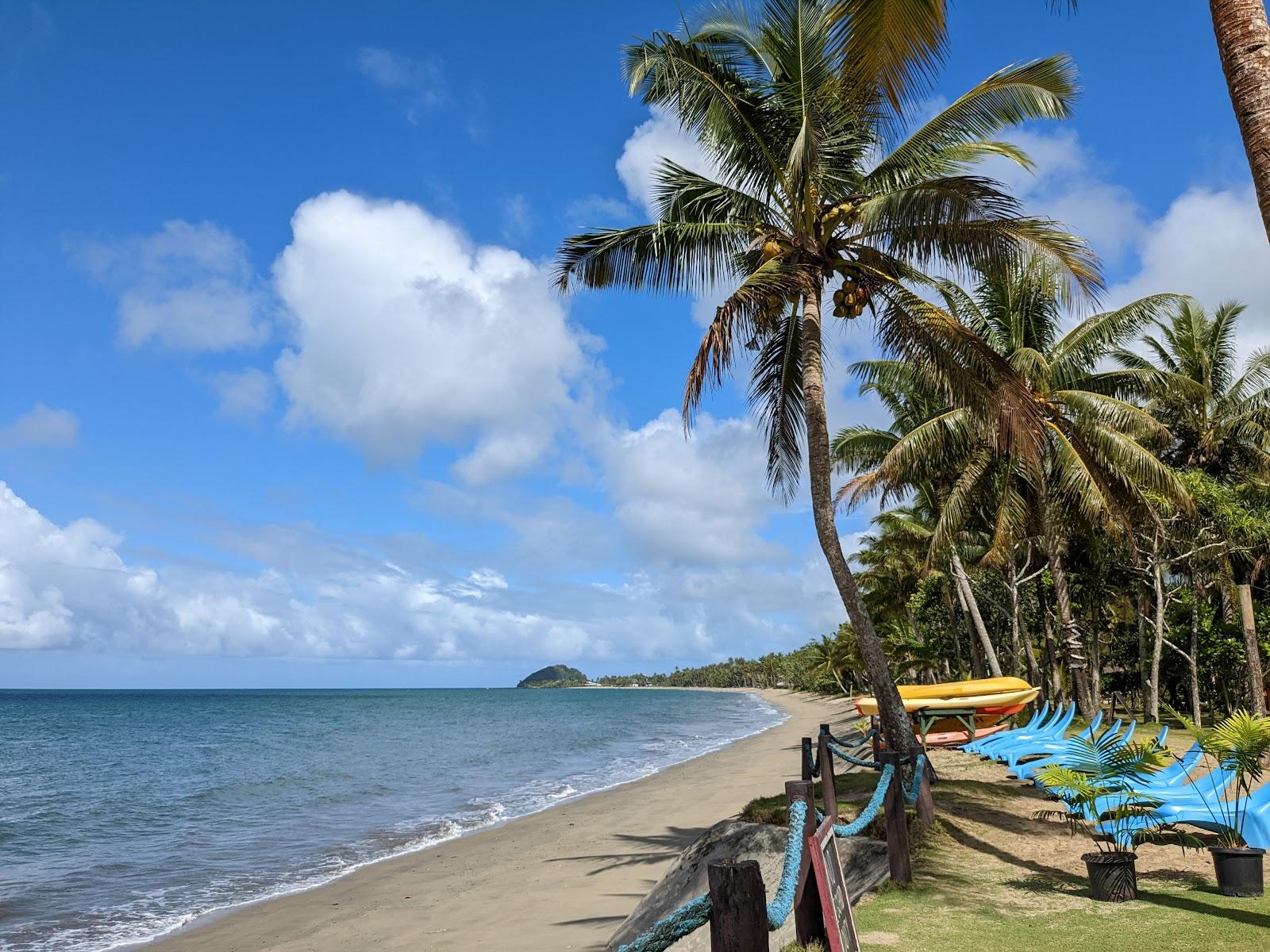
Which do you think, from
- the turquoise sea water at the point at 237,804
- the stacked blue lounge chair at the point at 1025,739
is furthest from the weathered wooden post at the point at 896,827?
the turquoise sea water at the point at 237,804

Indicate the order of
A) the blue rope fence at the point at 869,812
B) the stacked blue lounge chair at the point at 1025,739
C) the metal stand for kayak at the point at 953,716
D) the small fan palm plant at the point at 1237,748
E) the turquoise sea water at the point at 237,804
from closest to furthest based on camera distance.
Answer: the blue rope fence at the point at 869,812 → the small fan palm plant at the point at 1237,748 → the turquoise sea water at the point at 237,804 → the stacked blue lounge chair at the point at 1025,739 → the metal stand for kayak at the point at 953,716

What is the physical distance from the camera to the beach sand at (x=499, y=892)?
9906mm

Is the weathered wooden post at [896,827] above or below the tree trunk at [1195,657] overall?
below

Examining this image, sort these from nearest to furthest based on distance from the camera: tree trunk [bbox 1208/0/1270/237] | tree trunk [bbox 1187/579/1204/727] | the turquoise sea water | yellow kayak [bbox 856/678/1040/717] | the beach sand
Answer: tree trunk [bbox 1208/0/1270/237]
the beach sand
the turquoise sea water
yellow kayak [bbox 856/678/1040/717]
tree trunk [bbox 1187/579/1204/727]

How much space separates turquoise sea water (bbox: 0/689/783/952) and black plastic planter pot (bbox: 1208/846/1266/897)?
11187 mm

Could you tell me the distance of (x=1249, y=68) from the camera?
16.4 ft

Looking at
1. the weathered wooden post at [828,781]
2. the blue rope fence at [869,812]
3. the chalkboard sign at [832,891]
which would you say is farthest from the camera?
the weathered wooden post at [828,781]

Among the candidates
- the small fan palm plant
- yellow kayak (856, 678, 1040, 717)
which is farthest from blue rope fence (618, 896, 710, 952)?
yellow kayak (856, 678, 1040, 717)

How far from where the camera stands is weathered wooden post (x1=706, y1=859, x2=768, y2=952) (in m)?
2.77

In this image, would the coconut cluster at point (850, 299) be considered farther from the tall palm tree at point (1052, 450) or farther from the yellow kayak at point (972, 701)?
the yellow kayak at point (972, 701)

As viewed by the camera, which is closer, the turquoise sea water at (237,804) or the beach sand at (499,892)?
the beach sand at (499,892)

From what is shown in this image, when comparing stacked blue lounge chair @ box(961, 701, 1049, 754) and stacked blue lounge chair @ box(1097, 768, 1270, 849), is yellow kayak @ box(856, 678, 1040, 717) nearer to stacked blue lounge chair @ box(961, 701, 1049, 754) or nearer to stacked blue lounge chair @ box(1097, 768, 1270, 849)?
stacked blue lounge chair @ box(961, 701, 1049, 754)

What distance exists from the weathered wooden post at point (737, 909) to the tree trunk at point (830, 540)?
21.9ft

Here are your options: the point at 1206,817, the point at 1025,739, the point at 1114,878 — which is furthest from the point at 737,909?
the point at 1025,739
